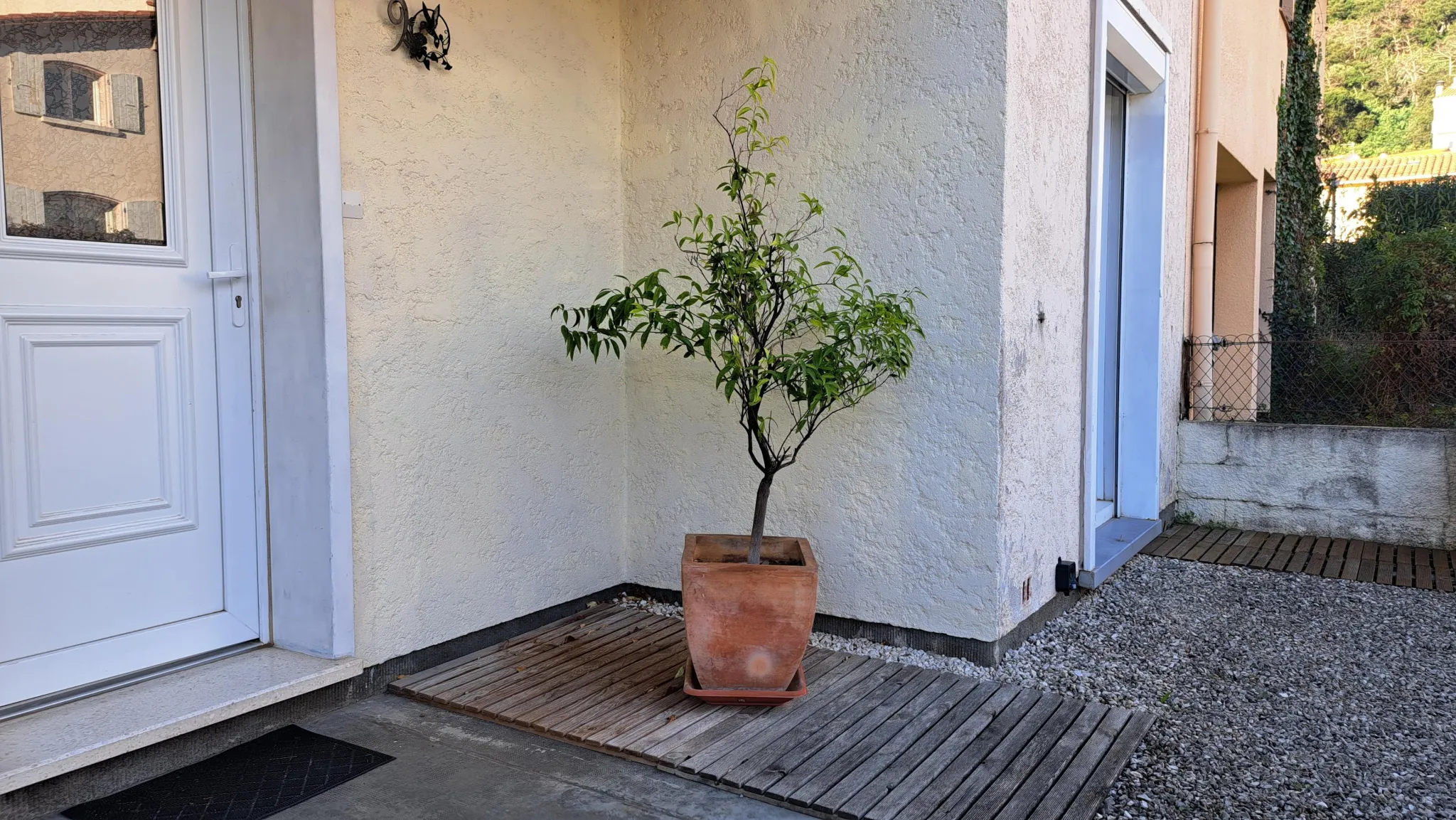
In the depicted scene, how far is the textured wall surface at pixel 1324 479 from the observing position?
16.7 feet

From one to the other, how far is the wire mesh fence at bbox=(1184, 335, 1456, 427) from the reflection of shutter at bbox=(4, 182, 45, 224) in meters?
5.46

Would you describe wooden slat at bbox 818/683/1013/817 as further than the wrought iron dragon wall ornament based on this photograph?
No

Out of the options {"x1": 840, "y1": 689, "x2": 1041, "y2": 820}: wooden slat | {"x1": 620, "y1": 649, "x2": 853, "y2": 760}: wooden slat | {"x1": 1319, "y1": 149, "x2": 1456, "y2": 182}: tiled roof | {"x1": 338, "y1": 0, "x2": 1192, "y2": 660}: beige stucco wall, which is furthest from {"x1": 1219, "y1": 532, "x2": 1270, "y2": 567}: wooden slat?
{"x1": 1319, "y1": 149, "x2": 1456, "y2": 182}: tiled roof

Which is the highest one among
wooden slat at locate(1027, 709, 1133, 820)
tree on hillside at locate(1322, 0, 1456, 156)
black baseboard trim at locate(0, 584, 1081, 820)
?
tree on hillside at locate(1322, 0, 1456, 156)

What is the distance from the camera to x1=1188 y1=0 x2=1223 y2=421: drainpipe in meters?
5.92

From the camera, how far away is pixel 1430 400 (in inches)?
215

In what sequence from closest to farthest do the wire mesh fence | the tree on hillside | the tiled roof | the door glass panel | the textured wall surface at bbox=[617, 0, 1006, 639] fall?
the textured wall surface at bbox=[617, 0, 1006, 639], the door glass panel, the wire mesh fence, the tiled roof, the tree on hillside

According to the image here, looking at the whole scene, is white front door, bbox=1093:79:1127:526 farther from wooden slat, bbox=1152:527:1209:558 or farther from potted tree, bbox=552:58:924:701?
potted tree, bbox=552:58:924:701

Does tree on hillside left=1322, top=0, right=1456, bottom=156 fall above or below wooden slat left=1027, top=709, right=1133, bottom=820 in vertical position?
above

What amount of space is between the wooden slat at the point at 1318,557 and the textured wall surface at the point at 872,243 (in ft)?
7.95

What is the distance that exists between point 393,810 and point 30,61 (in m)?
2.06

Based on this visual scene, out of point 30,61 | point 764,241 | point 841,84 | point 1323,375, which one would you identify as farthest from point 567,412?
point 1323,375

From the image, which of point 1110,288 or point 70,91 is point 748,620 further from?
point 1110,288

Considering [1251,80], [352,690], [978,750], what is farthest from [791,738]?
[1251,80]
